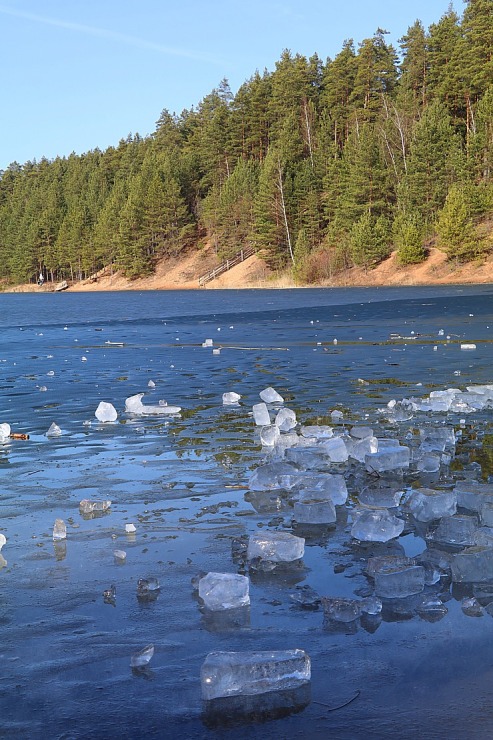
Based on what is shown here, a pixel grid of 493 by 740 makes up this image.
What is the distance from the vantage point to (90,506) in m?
5.89

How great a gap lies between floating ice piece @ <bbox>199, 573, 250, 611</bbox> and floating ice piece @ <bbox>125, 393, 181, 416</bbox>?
655 cm

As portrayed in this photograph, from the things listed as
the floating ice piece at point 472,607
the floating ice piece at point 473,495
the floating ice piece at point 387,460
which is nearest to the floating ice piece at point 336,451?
the floating ice piece at point 387,460

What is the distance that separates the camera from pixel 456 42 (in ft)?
300

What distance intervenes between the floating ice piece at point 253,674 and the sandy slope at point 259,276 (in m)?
71.2

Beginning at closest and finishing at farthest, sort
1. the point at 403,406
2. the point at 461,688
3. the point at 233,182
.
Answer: the point at 461,688 < the point at 403,406 < the point at 233,182

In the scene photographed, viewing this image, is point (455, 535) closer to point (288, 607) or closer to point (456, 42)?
point (288, 607)

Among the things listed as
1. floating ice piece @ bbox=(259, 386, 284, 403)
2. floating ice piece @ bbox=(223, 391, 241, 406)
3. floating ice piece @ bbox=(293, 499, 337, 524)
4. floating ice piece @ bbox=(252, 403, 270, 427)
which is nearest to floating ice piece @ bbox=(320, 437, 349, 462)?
floating ice piece @ bbox=(293, 499, 337, 524)

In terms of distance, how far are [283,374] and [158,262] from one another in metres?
107

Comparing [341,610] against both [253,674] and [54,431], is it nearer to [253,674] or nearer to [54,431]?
[253,674]

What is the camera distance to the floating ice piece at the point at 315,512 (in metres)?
5.54

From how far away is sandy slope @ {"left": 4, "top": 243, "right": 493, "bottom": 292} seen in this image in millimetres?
74562

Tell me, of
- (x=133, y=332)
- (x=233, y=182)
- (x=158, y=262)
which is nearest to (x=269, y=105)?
(x=233, y=182)

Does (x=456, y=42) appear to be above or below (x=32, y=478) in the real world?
above

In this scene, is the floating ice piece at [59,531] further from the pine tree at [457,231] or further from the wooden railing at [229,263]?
the wooden railing at [229,263]
